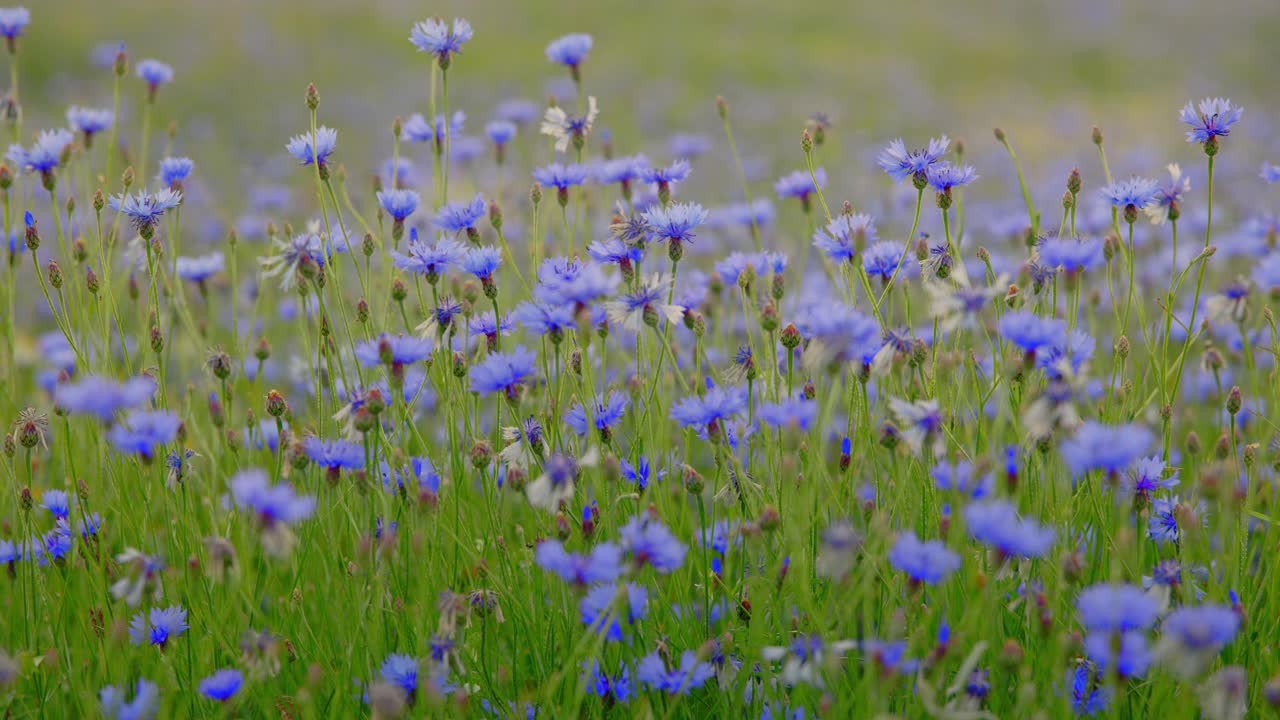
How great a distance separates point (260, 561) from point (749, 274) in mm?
1313

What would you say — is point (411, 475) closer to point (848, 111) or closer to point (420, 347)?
point (420, 347)

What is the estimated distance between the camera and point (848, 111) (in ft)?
37.8

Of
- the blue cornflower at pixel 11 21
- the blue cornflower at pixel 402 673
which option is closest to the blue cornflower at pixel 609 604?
the blue cornflower at pixel 402 673

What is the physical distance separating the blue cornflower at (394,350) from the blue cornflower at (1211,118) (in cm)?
168

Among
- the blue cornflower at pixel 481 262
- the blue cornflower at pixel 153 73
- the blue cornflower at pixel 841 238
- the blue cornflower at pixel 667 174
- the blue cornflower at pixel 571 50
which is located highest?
the blue cornflower at pixel 153 73

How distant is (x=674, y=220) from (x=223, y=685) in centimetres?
121

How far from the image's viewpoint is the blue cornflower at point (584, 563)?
59.7 inches

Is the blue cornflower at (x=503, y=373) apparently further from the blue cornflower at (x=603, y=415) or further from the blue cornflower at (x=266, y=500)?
the blue cornflower at (x=266, y=500)

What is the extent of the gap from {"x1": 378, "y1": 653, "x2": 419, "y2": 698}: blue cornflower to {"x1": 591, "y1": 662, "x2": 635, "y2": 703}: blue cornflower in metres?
0.32

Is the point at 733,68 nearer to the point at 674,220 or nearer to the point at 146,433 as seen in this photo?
the point at 674,220

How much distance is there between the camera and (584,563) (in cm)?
157

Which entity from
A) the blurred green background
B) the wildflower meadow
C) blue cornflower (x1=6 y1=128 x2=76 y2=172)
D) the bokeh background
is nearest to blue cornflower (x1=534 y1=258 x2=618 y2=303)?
the wildflower meadow

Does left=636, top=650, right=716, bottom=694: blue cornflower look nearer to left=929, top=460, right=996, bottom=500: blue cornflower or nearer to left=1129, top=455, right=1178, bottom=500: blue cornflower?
left=929, top=460, right=996, bottom=500: blue cornflower

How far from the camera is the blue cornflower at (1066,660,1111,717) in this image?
65.1 inches
